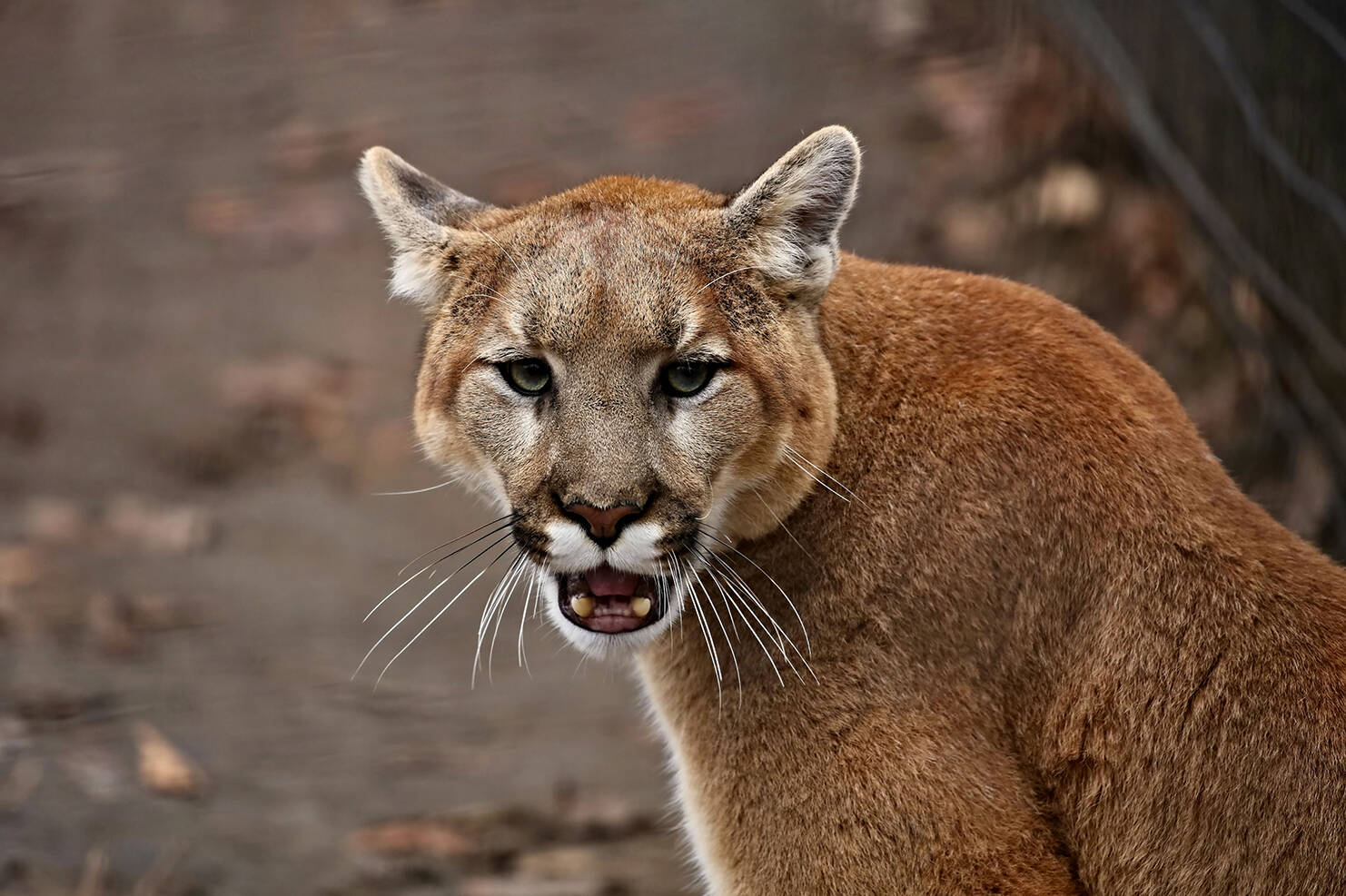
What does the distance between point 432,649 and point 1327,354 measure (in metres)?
4.22

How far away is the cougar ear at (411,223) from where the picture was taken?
4.26 meters

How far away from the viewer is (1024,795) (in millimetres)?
3709

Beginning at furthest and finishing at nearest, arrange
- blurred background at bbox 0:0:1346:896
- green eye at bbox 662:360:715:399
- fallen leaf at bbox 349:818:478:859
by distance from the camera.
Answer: blurred background at bbox 0:0:1346:896
fallen leaf at bbox 349:818:478:859
green eye at bbox 662:360:715:399

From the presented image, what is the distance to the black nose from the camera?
11.8ft

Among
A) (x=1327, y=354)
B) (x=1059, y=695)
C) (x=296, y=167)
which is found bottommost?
(x=296, y=167)

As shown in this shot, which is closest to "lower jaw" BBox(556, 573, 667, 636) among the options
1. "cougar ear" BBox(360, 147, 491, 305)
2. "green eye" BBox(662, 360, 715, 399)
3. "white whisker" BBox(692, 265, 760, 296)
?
"green eye" BBox(662, 360, 715, 399)

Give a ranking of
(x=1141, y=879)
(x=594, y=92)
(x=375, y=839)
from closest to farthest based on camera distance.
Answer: (x=1141, y=879)
(x=375, y=839)
(x=594, y=92)

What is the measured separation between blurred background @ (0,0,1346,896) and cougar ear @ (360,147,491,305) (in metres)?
2.48

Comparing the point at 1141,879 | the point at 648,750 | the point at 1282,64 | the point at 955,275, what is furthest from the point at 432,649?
the point at 1282,64

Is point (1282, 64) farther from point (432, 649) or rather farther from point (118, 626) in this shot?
point (118, 626)

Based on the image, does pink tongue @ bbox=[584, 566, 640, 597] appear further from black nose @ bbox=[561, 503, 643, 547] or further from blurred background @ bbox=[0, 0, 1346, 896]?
blurred background @ bbox=[0, 0, 1346, 896]

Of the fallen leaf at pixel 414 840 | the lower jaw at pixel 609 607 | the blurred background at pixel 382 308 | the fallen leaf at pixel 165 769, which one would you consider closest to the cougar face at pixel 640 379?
the lower jaw at pixel 609 607

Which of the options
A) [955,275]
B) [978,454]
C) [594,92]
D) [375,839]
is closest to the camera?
[978,454]

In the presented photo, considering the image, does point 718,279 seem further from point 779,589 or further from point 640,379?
point 779,589
